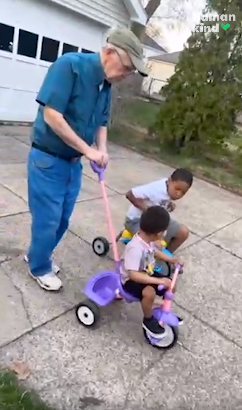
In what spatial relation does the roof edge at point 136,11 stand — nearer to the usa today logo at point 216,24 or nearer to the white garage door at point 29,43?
the white garage door at point 29,43

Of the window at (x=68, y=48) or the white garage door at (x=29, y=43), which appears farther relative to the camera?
the window at (x=68, y=48)

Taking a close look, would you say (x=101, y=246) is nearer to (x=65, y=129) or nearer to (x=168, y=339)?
(x=168, y=339)

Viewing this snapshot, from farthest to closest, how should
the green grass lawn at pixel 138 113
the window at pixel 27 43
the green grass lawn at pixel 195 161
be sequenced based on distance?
the green grass lawn at pixel 138 113 → the window at pixel 27 43 → the green grass lawn at pixel 195 161

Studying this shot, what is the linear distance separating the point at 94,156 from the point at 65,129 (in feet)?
0.74

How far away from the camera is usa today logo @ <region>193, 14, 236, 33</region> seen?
7.54 m

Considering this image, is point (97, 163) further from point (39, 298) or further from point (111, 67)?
point (39, 298)

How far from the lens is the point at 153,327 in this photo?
7.84ft

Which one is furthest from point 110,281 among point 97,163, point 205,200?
point 205,200

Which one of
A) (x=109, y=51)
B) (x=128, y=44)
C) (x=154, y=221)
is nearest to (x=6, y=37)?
(x=109, y=51)

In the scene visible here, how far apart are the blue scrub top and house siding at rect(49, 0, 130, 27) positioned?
6.13 metres

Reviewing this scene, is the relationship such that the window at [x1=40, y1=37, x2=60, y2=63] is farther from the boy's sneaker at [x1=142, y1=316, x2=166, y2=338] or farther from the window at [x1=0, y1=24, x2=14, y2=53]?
the boy's sneaker at [x1=142, y1=316, x2=166, y2=338]

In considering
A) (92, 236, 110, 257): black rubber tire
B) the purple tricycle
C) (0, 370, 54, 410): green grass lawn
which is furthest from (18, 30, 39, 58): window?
(0, 370, 54, 410): green grass lawn

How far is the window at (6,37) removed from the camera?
713cm

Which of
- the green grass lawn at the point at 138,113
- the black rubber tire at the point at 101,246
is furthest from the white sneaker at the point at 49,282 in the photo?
the green grass lawn at the point at 138,113
